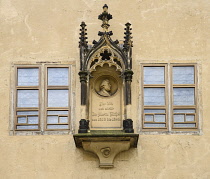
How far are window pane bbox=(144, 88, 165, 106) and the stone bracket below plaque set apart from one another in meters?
0.93

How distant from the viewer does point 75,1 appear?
12.1 m

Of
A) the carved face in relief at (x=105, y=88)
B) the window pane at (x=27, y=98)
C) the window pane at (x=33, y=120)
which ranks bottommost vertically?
the window pane at (x=33, y=120)

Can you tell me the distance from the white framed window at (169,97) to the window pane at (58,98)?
154 cm

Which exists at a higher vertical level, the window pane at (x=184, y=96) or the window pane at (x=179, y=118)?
the window pane at (x=184, y=96)

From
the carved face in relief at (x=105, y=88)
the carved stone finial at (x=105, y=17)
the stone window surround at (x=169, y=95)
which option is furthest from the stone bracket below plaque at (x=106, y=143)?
the carved stone finial at (x=105, y=17)

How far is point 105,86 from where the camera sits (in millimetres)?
11594

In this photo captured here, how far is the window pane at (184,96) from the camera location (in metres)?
11.6

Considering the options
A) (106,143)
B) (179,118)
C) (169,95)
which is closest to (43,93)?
(106,143)

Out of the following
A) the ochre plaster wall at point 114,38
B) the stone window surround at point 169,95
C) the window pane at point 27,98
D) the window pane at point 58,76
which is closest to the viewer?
the ochre plaster wall at point 114,38

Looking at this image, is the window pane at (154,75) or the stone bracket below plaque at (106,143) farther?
the window pane at (154,75)

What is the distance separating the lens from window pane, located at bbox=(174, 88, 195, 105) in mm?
11594

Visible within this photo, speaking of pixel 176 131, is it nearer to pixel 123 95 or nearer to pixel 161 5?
pixel 123 95

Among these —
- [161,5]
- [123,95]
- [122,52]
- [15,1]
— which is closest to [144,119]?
[123,95]

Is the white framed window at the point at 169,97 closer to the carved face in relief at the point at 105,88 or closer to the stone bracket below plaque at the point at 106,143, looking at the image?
the stone bracket below plaque at the point at 106,143
